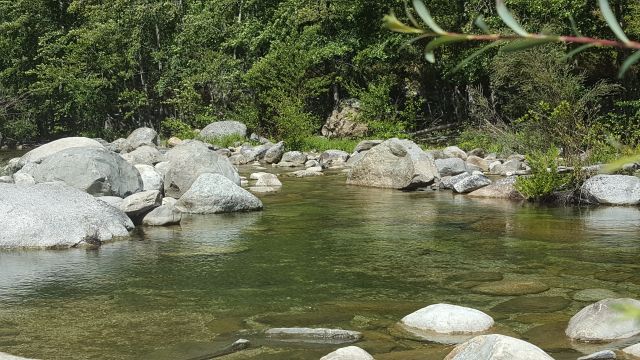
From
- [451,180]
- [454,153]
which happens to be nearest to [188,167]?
[451,180]

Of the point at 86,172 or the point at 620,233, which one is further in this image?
the point at 86,172

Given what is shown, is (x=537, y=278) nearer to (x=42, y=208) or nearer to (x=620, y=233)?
(x=620, y=233)

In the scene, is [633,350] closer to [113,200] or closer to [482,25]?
[482,25]

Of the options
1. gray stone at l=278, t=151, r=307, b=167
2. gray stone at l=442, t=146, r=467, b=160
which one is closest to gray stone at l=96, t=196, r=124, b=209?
gray stone at l=278, t=151, r=307, b=167

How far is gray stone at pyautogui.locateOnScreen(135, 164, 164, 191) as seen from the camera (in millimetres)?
13023

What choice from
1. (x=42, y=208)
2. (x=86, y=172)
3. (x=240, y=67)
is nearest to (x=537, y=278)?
(x=42, y=208)

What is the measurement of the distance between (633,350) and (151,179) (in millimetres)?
9847

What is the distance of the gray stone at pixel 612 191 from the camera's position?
11.5 m

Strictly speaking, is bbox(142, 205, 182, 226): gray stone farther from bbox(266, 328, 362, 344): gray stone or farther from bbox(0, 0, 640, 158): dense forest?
bbox(0, 0, 640, 158): dense forest

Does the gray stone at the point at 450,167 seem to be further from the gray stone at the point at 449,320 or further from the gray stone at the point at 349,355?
the gray stone at the point at 349,355

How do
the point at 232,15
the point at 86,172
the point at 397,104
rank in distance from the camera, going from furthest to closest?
the point at 232,15 < the point at 397,104 < the point at 86,172

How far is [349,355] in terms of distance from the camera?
4.34m

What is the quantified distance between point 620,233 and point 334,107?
19.6m

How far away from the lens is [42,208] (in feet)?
28.5
